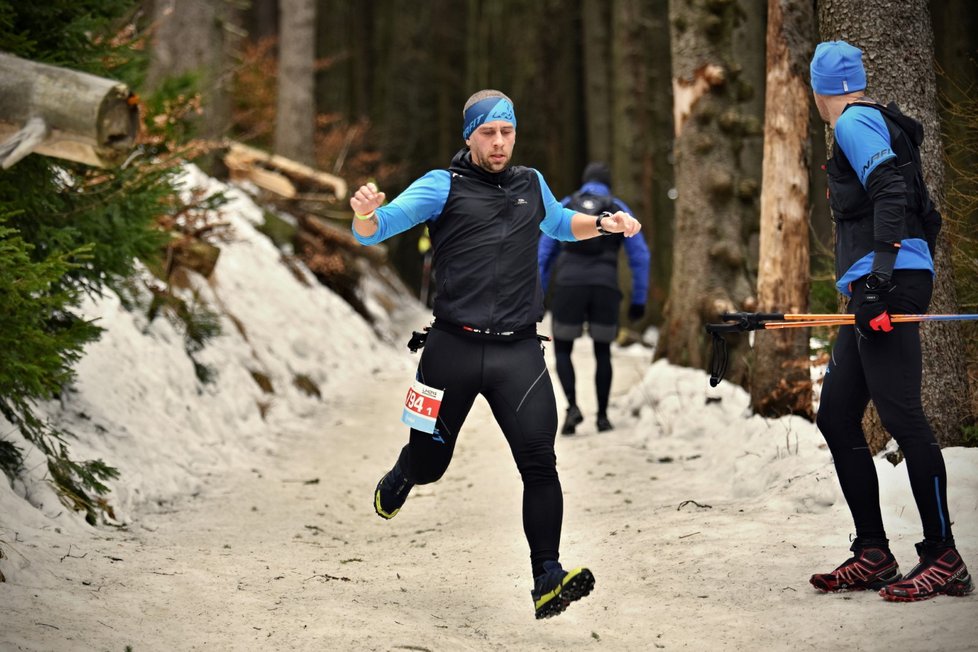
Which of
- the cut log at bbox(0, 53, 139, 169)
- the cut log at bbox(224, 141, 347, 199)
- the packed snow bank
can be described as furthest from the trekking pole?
the cut log at bbox(224, 141, 347, 199)

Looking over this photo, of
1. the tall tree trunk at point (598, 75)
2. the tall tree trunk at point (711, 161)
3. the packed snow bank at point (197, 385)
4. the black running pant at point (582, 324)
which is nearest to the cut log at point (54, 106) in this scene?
the packed snow bank at point (197, 385)

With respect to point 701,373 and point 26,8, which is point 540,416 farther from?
point 701,373

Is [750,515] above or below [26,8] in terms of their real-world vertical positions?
below

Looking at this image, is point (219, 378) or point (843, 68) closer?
point (843, 68)

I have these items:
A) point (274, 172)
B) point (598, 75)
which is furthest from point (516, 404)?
point (598, 75)

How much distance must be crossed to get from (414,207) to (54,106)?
1985mm

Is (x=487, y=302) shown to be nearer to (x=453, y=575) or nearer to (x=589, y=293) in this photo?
(x=453, y=575)

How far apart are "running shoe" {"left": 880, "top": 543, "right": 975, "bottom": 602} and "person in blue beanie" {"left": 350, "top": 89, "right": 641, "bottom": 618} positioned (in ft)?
4.67

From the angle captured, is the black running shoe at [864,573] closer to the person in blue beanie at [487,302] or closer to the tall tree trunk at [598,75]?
the person in blue beanie at [487,302]

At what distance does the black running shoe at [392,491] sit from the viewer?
5.19 m


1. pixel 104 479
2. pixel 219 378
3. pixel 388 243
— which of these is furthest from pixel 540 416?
pixel 388 243

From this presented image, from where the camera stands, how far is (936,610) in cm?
418

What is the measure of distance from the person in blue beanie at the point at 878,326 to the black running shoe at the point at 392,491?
195 centimetres

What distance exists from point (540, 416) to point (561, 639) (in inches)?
37.0
